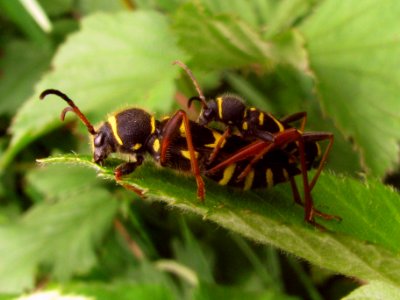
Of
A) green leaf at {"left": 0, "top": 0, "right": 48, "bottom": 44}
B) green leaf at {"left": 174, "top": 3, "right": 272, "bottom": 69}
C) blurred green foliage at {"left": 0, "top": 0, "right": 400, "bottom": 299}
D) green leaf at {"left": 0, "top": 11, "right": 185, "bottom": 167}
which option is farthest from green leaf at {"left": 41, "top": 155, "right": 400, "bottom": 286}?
green leaf at {"left": 0, "top": 0, "right": 48, "bottom": 44}

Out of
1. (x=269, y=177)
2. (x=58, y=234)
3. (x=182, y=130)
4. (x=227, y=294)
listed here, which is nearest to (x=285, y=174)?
(x=269, y=177)

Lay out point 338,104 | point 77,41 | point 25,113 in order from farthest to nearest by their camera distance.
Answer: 1. point 77,41
2. point 25,113
3. point 338,104

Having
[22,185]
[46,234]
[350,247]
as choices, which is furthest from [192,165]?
[22,185]

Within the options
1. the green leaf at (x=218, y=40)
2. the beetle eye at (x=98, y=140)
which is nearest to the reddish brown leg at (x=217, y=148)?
the beetle eye at (x=98, y=140)

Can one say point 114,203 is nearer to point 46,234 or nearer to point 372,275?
point 46,234

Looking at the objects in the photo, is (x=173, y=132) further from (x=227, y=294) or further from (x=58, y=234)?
(x=58, y=234)

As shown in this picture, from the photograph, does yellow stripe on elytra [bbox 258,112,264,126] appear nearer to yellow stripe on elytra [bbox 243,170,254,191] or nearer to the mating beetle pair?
the mating beetle pair
